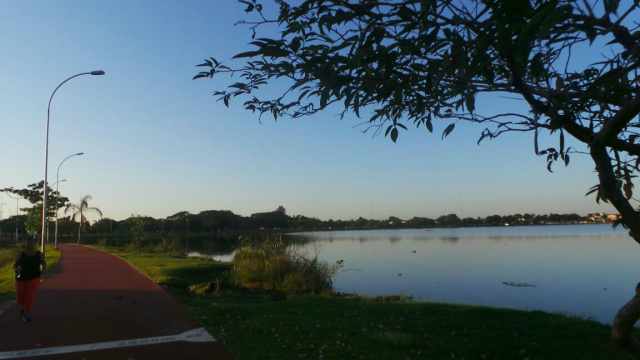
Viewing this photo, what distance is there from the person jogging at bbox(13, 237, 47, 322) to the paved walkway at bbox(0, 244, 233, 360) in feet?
1.08

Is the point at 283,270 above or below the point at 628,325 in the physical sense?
below

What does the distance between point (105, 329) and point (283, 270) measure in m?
8.89

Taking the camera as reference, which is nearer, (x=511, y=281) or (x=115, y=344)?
(x=115, y=344)

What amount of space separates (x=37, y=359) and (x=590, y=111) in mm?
7325

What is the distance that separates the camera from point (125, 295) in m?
11.5

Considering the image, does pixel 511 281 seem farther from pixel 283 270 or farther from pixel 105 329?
pixel 105 329

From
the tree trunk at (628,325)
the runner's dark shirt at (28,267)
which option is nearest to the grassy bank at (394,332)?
the tree trunk at (628,325)

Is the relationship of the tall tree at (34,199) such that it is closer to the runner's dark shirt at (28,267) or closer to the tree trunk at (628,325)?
the runner's dark shirt at (28,267)

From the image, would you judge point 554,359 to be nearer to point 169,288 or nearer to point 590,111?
point 590,111

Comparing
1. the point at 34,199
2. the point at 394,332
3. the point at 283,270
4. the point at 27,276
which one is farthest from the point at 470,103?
the point at 34,199

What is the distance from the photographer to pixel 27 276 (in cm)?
869

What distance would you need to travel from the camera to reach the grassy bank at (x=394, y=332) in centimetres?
624

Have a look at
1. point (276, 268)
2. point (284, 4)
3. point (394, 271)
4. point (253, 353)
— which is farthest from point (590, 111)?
point (394, 271)

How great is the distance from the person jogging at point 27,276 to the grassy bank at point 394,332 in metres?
3.01
